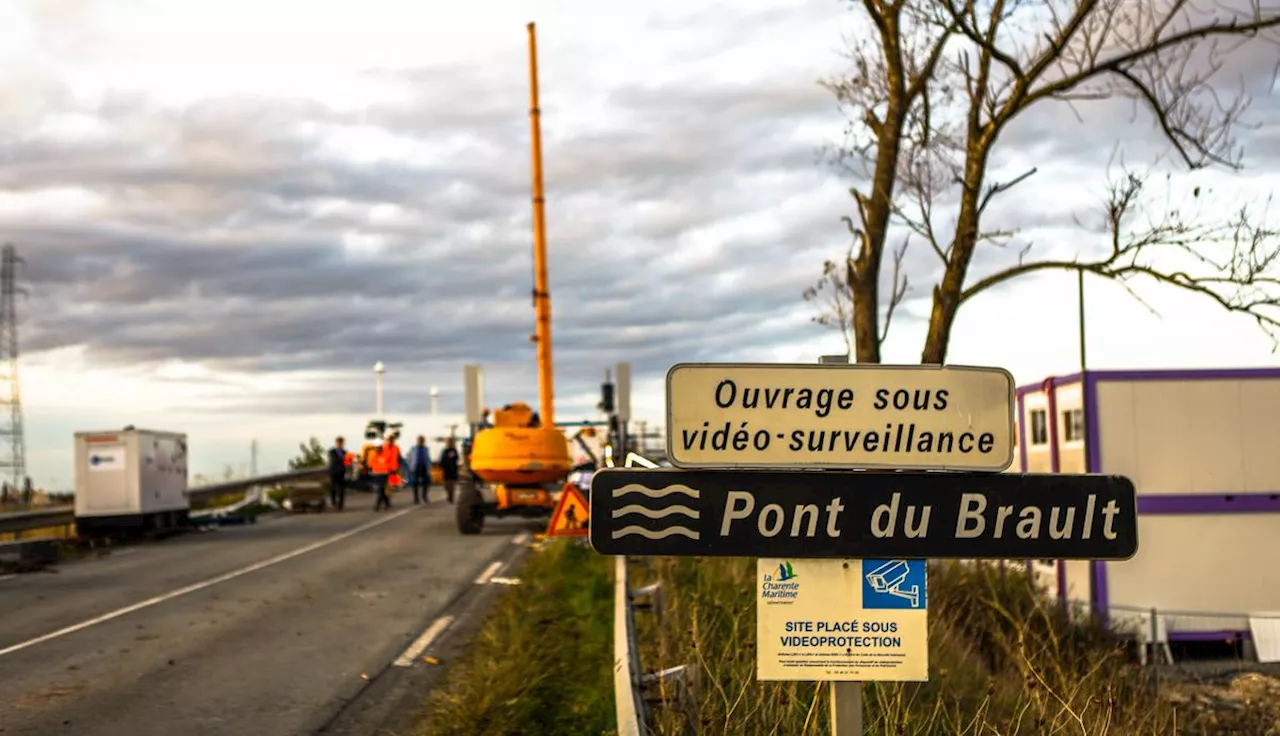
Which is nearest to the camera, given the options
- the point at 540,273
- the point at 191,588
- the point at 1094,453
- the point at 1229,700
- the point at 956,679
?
the point at 956,679

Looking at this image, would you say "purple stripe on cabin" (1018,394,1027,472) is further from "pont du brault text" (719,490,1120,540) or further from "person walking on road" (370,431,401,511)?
"person walking on road" (370,431,401,511)

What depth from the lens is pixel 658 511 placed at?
3.91 meters

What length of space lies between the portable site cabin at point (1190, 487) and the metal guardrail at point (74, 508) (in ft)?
54.3

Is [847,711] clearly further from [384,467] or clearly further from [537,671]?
[384,467]

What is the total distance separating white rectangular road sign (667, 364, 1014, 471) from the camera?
3.99 m

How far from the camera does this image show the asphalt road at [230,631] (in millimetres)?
9391

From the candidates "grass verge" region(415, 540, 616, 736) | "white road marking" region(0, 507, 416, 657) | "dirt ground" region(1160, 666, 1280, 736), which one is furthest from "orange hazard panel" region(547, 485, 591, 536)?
"dirt ground" region(1160, 666, 1280, 736)

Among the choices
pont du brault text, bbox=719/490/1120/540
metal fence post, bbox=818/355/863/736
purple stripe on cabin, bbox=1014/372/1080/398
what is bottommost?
metal fence post, bbox=818/355/863/736

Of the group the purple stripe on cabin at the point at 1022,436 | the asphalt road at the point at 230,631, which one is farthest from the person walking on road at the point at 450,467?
the purple stripe on cabin at the point at 1022,436

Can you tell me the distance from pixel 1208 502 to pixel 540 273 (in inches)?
684

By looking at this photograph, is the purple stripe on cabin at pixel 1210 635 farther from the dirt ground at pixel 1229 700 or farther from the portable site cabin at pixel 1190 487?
the dirt ground at pixel 1229 700

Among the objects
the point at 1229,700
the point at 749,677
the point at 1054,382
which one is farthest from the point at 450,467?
the point at 749,677

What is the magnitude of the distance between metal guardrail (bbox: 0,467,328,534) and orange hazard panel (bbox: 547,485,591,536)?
40.8 feet

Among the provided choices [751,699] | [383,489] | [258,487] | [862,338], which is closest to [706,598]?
[751,699]
